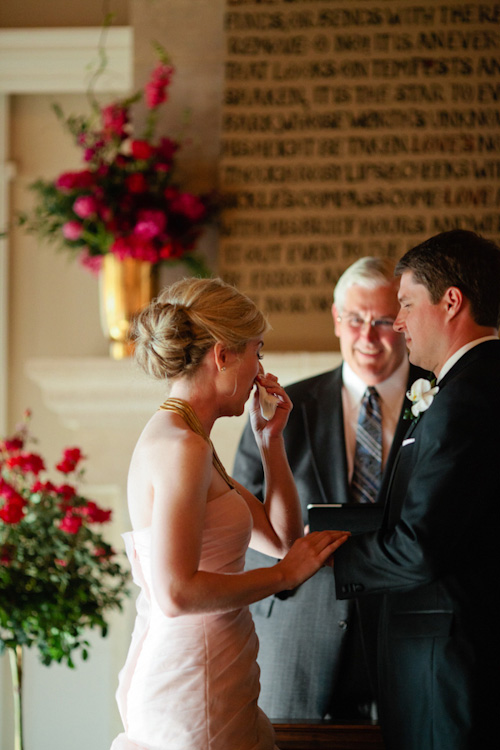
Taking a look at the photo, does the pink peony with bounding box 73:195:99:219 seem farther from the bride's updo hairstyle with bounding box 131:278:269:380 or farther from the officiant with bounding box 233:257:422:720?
the bride's updo hairstyle with bounding box 131:278:269:380

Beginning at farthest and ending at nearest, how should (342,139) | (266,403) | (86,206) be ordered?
(342,139) → (86,206) → (266,403)

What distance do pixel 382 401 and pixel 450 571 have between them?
3.12 feet

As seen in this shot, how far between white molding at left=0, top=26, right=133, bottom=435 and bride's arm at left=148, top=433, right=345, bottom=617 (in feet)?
10.2

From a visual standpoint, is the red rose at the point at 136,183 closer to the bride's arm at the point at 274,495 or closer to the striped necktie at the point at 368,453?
the striped necktie at the point at 368,453

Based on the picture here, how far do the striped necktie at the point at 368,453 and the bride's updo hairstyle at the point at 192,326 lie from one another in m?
0.93

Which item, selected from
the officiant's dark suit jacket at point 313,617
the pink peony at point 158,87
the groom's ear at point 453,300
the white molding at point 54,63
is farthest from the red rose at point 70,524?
the pink peony at point 158,87

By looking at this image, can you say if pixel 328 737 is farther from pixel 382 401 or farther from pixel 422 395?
pixel 382 401

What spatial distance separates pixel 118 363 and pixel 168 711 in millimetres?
2282

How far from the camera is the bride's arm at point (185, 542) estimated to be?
1.64m

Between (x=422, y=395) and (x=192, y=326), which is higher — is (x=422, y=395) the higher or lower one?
the lower one

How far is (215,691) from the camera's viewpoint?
178 centimetres

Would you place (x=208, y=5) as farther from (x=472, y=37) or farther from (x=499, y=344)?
(x=499, y=344)

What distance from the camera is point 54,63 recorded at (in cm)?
451

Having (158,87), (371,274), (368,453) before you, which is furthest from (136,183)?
(368,453)
